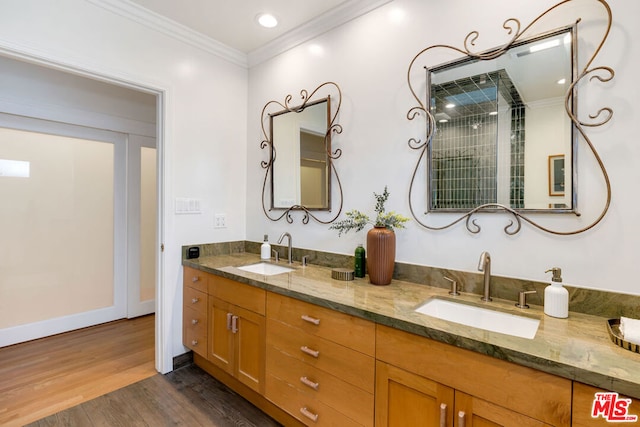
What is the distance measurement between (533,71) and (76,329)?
425 centimetres

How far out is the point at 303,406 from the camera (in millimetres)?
1539

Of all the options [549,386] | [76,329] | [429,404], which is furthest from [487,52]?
[76,329]

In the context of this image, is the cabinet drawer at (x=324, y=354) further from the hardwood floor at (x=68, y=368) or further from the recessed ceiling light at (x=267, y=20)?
the recessed ceiling light at (x=267, y=20)

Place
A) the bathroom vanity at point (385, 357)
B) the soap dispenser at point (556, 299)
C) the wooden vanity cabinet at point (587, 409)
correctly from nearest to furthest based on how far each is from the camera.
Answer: the wooden vanity cabinet at point (587, 409)
the bathroom vanity at point (385, 357)
the soap dispenser at point (556, 299)

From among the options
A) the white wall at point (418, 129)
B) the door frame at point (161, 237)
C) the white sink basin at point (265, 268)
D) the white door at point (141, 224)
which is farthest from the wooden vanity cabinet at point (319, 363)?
the white door at point (141, 224)

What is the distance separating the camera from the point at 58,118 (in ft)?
9.34

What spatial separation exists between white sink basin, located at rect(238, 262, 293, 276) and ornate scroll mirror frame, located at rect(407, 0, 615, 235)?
108 centimetres

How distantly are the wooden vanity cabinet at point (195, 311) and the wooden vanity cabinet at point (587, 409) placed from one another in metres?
2.04

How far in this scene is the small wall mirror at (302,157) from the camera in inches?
86.7

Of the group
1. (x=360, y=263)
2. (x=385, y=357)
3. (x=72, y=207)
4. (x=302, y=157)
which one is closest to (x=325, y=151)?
(x=302, y=157)

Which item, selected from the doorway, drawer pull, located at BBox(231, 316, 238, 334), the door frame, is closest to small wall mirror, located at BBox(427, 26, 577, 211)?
drawer pull, located at BBox(231, 316, 238, 334)

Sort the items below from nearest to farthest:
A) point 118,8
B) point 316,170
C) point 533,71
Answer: point 533,71
point 118,8
point 316,170

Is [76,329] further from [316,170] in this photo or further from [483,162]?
[483,162]

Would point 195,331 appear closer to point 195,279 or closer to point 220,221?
point 195,279
